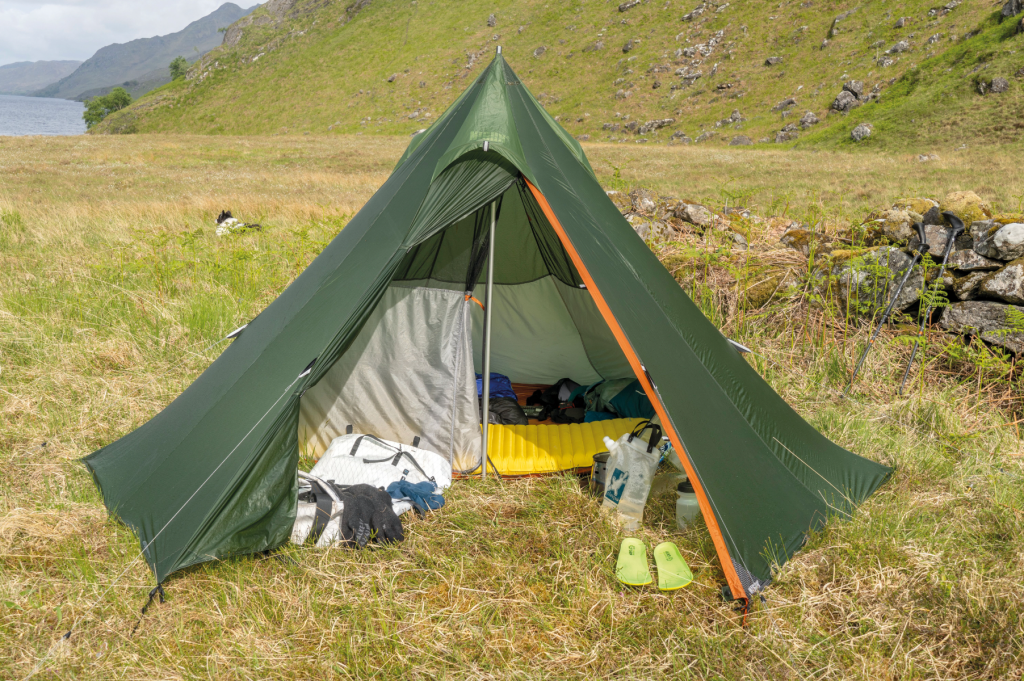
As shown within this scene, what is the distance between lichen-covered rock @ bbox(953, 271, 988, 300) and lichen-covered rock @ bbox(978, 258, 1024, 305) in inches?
2.7

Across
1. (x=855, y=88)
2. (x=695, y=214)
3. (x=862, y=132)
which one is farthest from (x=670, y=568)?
(x=855, y=88)

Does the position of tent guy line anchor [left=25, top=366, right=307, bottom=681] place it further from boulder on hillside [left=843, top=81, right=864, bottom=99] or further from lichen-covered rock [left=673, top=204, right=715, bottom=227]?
boulder on hillside [left=843, top=81, right=864, bottom=99]

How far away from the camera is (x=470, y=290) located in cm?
397

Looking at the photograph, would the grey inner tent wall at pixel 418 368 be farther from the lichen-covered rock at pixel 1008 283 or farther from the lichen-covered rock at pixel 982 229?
the lichen-covered rock at pixel 982 229

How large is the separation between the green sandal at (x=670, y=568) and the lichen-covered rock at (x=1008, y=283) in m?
3.38

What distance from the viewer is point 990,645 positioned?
234cm

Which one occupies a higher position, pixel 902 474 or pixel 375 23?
pixel 375 23

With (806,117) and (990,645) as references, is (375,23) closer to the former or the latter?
(806,117)

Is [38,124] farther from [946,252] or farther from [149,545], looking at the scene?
[946,252]

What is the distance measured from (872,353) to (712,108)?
36.5m

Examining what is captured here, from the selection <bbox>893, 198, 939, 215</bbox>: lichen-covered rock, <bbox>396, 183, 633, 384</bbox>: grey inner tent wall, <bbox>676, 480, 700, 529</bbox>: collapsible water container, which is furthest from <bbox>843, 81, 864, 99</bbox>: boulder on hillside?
<bbox>676, 480, 700, 529</bbox>: collapsible water container

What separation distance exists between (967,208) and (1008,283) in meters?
Result: 0.93

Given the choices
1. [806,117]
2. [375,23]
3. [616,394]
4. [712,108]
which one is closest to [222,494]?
[616,394]

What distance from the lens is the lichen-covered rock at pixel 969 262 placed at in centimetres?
458
